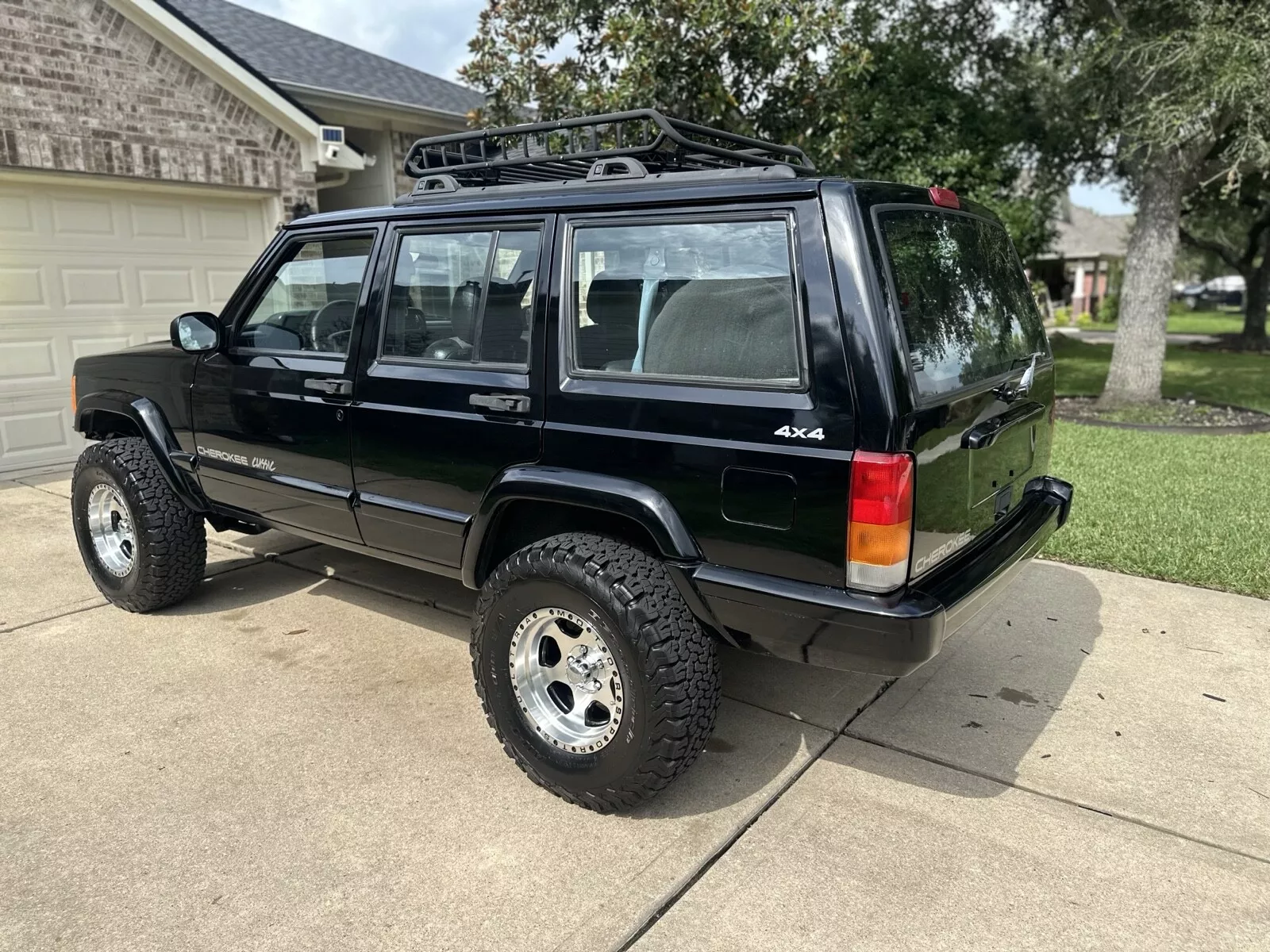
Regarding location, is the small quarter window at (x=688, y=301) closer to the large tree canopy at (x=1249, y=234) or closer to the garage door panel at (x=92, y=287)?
the garage door panel at (x=92, y=287)

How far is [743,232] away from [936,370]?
69 centimetres

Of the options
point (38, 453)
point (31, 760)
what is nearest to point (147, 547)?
point (31, 760)

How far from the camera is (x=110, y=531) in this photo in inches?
183

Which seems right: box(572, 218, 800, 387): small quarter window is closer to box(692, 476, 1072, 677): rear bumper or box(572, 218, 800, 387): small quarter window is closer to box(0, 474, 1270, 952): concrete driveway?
box(692, 476, 1072, 677): rear bumper

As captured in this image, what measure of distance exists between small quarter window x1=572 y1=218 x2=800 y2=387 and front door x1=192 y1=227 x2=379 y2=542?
1.10 m

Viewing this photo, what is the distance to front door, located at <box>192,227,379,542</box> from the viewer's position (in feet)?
11.8

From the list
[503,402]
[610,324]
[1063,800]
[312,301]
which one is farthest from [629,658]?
[312,301]

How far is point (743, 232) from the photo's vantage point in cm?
266

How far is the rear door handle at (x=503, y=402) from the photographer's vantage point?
2.99 metres

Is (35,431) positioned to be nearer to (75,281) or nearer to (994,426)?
(75,281)

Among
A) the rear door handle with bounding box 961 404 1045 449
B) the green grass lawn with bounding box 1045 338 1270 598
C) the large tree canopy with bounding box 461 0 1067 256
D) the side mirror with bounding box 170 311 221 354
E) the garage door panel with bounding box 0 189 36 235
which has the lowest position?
the green grass lawn with bounding box 1045 338 1270 598

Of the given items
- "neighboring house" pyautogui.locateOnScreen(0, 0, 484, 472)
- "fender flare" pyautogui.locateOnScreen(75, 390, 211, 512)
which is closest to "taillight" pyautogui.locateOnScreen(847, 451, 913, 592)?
"fender flare" pyautogui.locateOnScreen(75, 390, 211, 512)

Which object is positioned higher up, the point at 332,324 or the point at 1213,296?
the point at 1213,296

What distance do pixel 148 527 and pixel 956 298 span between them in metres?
3.64
